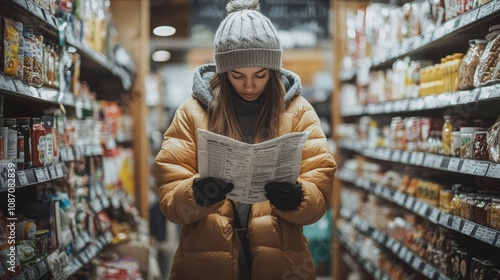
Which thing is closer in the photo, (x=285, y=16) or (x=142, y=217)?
(x=142, y=217)

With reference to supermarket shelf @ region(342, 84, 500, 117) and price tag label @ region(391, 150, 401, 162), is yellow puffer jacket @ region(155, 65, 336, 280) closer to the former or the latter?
supermarket shelf @ region(342, 84, 500, 117)

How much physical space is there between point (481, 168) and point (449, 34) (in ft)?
2.50

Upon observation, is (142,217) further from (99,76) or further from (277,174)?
(277,174)

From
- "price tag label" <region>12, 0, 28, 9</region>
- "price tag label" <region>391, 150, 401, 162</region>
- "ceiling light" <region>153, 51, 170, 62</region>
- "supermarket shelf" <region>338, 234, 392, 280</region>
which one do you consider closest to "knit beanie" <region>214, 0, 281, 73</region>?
"price tag label" <region>12, 0, 28, 9</region>

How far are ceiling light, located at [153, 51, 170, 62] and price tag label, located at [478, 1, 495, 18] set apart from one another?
19.7 feet

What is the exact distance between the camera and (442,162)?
9.64 ft

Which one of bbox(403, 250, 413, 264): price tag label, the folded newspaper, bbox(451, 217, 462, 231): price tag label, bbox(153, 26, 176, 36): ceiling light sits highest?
bbox(153, 26, 176, 36): ceiling light

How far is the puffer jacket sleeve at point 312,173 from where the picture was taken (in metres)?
2.09

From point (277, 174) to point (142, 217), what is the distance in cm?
353

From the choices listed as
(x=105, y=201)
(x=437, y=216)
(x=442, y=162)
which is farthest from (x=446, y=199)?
A: (x=105, y=201)

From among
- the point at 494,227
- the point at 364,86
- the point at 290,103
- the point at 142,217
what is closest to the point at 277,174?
the point at 290,103

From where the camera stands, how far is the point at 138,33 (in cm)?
538

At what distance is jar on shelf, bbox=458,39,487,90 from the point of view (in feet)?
8.76

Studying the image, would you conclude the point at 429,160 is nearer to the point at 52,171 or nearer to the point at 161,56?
the point at 52,171
